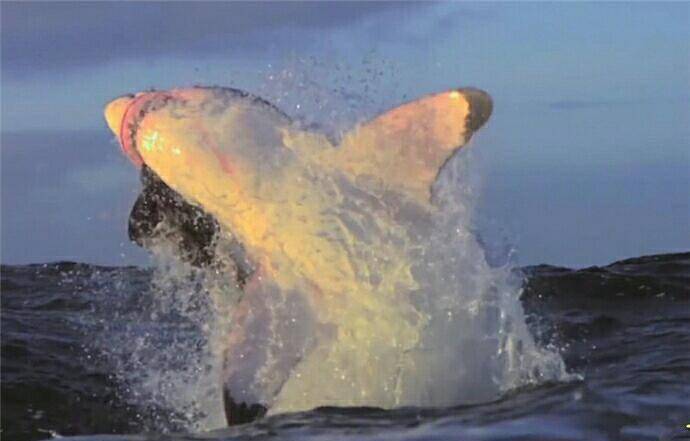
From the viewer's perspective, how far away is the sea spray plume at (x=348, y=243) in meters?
9.75

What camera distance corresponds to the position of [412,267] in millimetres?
10141

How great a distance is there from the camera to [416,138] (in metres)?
9.84

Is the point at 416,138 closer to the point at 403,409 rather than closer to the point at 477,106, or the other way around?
the point at 477,106

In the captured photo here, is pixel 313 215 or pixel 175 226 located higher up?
pixel 313 215

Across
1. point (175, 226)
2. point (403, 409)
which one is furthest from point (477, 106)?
point (175, 226)

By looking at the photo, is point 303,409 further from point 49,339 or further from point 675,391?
point 49,339

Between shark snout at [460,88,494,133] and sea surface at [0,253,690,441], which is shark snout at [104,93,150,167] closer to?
sea surface at [0,253,690,441]

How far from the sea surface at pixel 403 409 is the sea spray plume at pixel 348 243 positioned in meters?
0.64

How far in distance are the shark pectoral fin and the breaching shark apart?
10 mm

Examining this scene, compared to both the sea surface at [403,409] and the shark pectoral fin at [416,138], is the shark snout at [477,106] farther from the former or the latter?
the sea surface at [403,409]

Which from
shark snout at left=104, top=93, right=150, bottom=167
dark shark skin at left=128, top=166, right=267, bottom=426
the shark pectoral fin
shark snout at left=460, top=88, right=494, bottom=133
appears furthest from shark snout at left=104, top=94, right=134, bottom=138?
shark snout at left=460, top=88, right=494, bottom=133

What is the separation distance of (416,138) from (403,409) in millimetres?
2147

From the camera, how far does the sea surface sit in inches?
319

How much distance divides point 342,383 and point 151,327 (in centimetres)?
804
